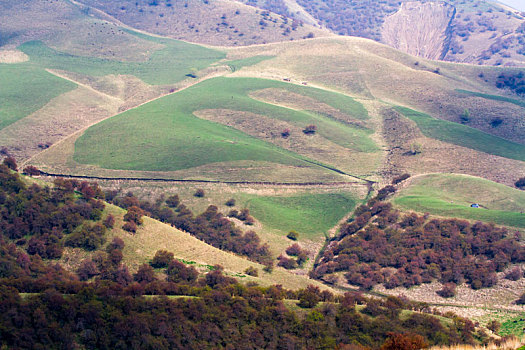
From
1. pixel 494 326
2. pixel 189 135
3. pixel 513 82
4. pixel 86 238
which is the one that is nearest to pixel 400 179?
pixel 189 135

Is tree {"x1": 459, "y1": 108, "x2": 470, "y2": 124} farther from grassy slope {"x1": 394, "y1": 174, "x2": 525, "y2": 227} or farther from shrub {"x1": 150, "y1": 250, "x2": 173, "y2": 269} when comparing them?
shrub {"x1": 150, "y1": 250, "x2": 173, "y2": 269}

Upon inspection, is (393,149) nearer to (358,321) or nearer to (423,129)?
(423,129)

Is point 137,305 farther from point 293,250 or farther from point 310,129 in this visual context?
point 310,129

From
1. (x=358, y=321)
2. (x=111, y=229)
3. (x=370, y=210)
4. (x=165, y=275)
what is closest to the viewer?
(x=358, y=321)

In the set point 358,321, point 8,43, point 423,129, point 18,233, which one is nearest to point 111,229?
point 18,233

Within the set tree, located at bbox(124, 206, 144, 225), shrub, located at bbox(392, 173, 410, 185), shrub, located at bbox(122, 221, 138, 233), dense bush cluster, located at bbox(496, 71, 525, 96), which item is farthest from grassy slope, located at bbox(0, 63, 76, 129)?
dense bush cluster, located at bbox(496, 71, 525, 96)

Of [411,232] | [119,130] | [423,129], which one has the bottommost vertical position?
[119,130]
